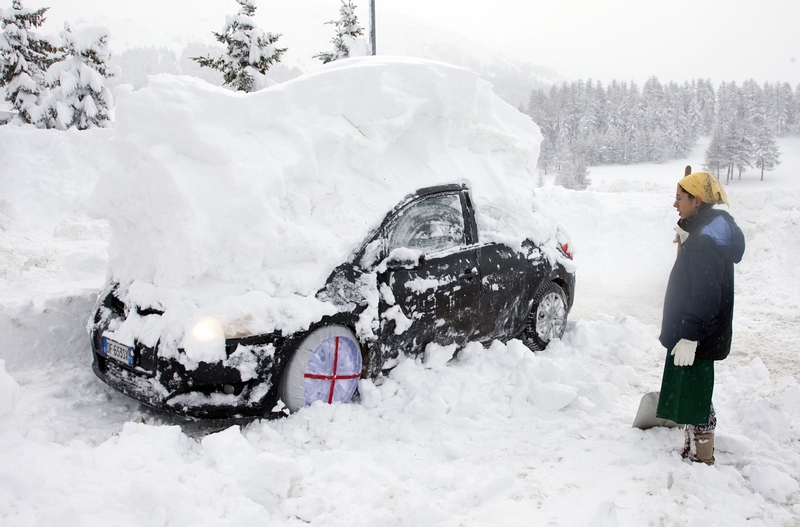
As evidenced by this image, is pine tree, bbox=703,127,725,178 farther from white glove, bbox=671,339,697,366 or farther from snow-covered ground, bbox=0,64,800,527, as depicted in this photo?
white glove, bbox=671,339,697,366

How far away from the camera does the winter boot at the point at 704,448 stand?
10.3 ft

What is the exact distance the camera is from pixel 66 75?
24500mm

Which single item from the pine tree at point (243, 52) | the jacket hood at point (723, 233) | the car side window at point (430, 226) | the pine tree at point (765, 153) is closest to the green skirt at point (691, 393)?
the jacket hood at point (723, 233)

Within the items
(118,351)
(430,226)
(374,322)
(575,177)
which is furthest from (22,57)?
(575,177)

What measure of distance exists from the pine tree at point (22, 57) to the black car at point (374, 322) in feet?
90.6

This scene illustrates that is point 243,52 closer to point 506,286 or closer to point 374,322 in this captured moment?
point 506,286

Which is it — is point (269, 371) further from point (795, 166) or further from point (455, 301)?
point (795, 166)

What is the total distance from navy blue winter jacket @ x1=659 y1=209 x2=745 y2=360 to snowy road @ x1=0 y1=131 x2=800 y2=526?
73cm

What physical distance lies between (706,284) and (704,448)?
100 centimetres

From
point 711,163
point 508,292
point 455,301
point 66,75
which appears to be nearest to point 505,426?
point 455,301

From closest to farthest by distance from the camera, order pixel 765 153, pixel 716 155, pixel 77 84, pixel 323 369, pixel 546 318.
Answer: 1. pixel 323 369
2. pixel 546 318
3. pixel 77 84
4. pixel 765 153
5. pixel 716 155

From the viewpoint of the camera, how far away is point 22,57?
26.4m

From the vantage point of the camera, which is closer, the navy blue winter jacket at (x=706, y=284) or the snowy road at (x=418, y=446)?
the snowy road at (x=418, y=446)

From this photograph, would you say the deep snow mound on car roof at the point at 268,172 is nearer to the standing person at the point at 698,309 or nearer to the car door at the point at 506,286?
the car door at the point at 506,286
